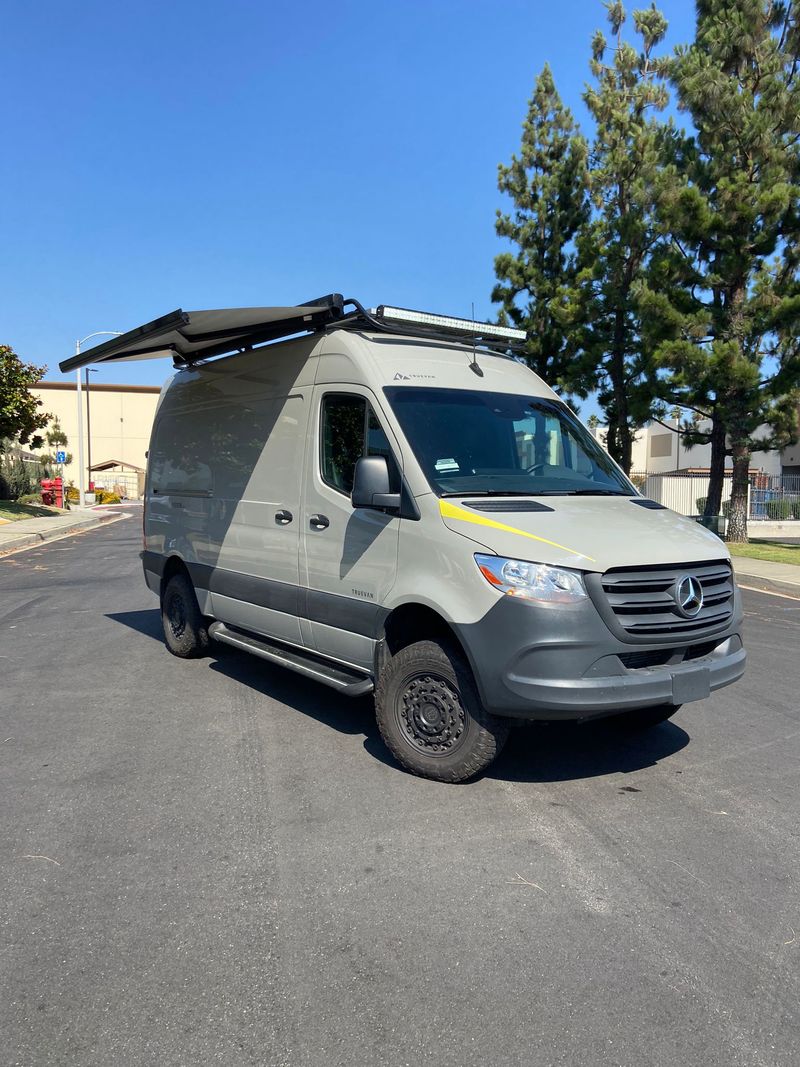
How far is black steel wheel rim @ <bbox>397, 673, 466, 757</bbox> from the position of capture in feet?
14.2

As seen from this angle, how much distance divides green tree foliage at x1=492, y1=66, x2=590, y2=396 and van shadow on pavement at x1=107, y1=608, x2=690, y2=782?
20.9 m

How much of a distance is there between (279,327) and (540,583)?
2.97m

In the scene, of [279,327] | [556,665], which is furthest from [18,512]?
[556,665]

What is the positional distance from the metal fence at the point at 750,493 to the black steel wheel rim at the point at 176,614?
27761 millimetres

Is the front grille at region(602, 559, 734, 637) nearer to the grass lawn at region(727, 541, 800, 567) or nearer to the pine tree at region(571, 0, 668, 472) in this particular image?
the grass lawn at region(727, 541, 800, 567)

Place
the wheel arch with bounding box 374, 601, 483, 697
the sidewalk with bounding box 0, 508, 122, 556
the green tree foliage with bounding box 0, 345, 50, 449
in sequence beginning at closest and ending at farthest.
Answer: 1. the wheel arch with bounding box 374, 601, 483, 697
2. the sidewalk with bounding box 0, 508, 122, 556
3. the green tree foliage with bounding box 0, 345, 50, 449

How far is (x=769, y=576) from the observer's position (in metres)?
14.3

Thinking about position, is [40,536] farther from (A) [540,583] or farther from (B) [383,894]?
(B) [383,894]

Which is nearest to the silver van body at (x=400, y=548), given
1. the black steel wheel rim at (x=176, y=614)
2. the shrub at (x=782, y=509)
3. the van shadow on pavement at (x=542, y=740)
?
the black steel wheel rim at (x=176, y=614)

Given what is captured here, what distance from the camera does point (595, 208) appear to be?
25969mm

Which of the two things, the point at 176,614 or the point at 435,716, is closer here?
the point at 435,716

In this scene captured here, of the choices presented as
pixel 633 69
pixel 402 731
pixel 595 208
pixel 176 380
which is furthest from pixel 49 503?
pixel 402 731

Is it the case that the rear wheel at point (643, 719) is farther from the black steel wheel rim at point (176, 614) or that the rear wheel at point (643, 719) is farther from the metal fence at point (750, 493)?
the metal fence at point (750, 493)

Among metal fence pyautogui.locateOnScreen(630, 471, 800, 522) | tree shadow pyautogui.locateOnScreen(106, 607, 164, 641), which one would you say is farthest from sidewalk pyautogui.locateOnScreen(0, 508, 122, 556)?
metal fence pyautogui.locateOnScreen(630, 471, 800, 522)
